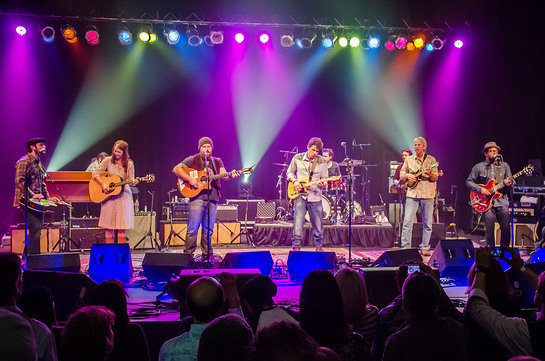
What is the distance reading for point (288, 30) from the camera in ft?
47.5

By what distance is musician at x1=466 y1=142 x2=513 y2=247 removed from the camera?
10.8 metres

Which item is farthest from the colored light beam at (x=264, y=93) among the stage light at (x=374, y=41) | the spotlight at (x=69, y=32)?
the spotlight at (x=69, y=32)

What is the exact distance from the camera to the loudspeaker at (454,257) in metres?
8.33

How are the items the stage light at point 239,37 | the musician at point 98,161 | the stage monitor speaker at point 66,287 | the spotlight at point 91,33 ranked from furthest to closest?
the stage light at point 239,37
the spotlight at point 91,33
the musician at point 98,161
the stage monitor speaker at point 66,287

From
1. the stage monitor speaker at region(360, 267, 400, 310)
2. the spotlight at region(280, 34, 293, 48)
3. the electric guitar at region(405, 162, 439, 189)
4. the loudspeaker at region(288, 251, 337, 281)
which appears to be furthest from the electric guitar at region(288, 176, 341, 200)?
the spotlight at region(280, 34, 293, 48)

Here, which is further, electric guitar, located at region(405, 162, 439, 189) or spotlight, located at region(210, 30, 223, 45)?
spotlight, located at region(210, 30, 223, 45)

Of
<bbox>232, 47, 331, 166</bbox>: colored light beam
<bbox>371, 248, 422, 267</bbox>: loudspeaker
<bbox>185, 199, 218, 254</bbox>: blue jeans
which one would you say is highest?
<bbox>232, 47, 331, 166</bbox>: colored light beam

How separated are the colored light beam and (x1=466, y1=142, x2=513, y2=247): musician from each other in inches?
291

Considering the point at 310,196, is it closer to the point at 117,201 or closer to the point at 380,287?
the point at 117,201

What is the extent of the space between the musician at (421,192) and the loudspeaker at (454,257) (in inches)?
93.2

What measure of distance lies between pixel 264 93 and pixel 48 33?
22.0 feet

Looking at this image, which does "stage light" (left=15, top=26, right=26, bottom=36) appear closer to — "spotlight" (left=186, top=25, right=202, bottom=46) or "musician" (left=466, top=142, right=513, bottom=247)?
"spotlight" (left=186, top=25, right=202, bottom=46)

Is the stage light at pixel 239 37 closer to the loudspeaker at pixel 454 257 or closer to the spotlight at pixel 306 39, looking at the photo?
the spotlight at pixel 306 39

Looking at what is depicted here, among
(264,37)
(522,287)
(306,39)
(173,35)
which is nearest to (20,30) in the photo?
(173,35)
